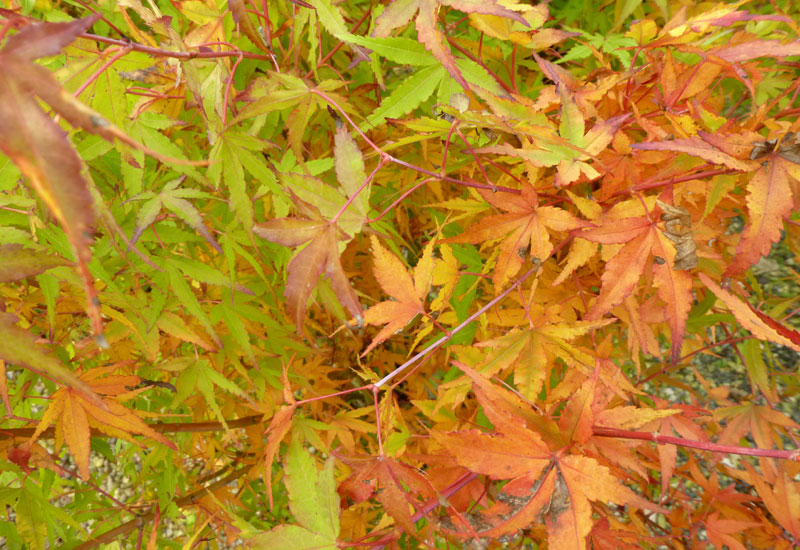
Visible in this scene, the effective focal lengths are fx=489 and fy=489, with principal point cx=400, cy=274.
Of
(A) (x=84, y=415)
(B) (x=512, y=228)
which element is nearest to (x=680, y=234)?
(B) (x=512, y=228)

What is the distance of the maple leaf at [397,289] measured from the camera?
61 cm

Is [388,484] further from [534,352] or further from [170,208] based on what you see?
[170,208]

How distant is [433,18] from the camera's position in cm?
54

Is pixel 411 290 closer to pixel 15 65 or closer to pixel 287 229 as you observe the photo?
pixel 287 229

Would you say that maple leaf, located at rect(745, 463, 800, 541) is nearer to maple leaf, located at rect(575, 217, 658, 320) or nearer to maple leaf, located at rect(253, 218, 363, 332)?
maple leaf, located at rect(575, 217, 658, 320)

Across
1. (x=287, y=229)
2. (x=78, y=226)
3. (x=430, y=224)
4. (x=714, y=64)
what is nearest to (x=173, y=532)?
(x=430, y=224)

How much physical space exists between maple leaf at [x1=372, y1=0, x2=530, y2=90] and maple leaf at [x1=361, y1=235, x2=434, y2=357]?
219 mm

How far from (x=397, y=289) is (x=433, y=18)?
31 cm

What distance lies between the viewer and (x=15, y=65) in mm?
259

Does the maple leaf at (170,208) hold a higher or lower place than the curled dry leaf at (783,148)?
higher

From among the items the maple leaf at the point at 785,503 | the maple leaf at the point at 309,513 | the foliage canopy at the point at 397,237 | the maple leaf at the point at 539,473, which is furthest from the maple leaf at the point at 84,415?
the maple leaf at the point at 785,503

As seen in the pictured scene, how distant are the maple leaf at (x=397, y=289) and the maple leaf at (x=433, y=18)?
22cm

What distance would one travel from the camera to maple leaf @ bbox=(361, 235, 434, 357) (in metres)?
0.61

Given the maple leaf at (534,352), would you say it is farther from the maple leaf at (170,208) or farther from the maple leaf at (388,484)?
the maple leaf at (170,208)
